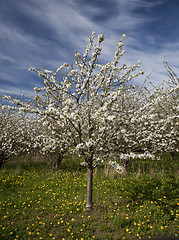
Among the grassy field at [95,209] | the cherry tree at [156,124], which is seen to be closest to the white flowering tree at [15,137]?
the grassy field at [95,209]

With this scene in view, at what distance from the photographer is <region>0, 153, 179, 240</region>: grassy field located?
4.46m

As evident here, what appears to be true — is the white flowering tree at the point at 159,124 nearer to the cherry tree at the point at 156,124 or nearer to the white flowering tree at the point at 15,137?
the cherry tree at the point at 156,124

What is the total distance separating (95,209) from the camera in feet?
18.2

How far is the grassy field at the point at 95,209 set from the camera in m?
4.46

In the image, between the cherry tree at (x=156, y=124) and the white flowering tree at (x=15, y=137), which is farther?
the white flowering tree at (x=15, y=137)

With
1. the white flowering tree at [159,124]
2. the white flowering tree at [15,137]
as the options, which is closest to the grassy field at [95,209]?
the white flowering tree at [159,124]

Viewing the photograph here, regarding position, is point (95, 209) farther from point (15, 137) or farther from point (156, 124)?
point (15, 137)

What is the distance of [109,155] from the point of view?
4.81 metres

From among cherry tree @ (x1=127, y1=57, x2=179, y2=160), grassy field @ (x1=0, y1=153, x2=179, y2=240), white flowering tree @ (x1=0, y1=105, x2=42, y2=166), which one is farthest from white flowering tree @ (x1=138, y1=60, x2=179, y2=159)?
white flowering tree @ (x1=0, y1=105, x2=42, y2=166)

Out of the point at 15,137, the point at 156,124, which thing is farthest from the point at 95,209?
the point at 15,137

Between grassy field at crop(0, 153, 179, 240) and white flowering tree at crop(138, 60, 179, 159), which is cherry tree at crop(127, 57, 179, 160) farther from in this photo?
grassy field at crop(0, 153, 179, 240)

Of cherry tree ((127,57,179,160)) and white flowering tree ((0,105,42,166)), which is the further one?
white flowering tree ((0,105,42,166))

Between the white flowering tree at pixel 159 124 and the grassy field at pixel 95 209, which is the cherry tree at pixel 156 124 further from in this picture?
the grassy field at pixel 95 209

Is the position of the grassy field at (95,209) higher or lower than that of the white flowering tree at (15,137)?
lower
